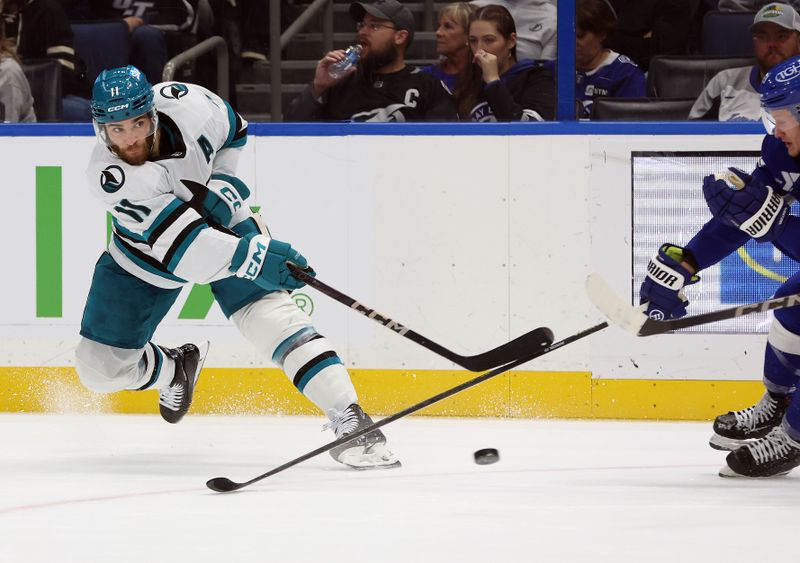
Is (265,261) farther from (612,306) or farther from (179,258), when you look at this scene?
(612,306)

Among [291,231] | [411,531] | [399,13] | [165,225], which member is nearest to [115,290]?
[165,225]

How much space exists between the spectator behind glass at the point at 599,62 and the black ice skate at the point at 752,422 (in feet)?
4.33

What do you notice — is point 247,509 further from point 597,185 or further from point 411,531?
point 597,185

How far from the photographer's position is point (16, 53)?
464 cm

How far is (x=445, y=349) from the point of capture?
3.15m

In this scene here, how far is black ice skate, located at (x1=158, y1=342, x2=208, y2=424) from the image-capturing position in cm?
368

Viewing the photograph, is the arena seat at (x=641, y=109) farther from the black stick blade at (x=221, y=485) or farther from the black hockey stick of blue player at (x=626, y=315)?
the black stick blade at (x=221, y=485)

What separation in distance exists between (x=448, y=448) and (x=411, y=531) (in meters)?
1.20

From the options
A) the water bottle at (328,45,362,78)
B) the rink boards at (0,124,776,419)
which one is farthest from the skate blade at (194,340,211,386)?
the water bottle at (328,45,362,78)

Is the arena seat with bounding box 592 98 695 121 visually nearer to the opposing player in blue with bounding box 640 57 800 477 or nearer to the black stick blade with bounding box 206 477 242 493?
the opposing player in blue with bounding box 640 57 800 477

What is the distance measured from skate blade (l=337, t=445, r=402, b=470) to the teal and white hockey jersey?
0.57 metres

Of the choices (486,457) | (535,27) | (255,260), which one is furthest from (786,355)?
(535,27)

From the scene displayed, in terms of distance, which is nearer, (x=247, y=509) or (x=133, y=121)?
(x=247, y=509)

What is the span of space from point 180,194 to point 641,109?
174 cm
